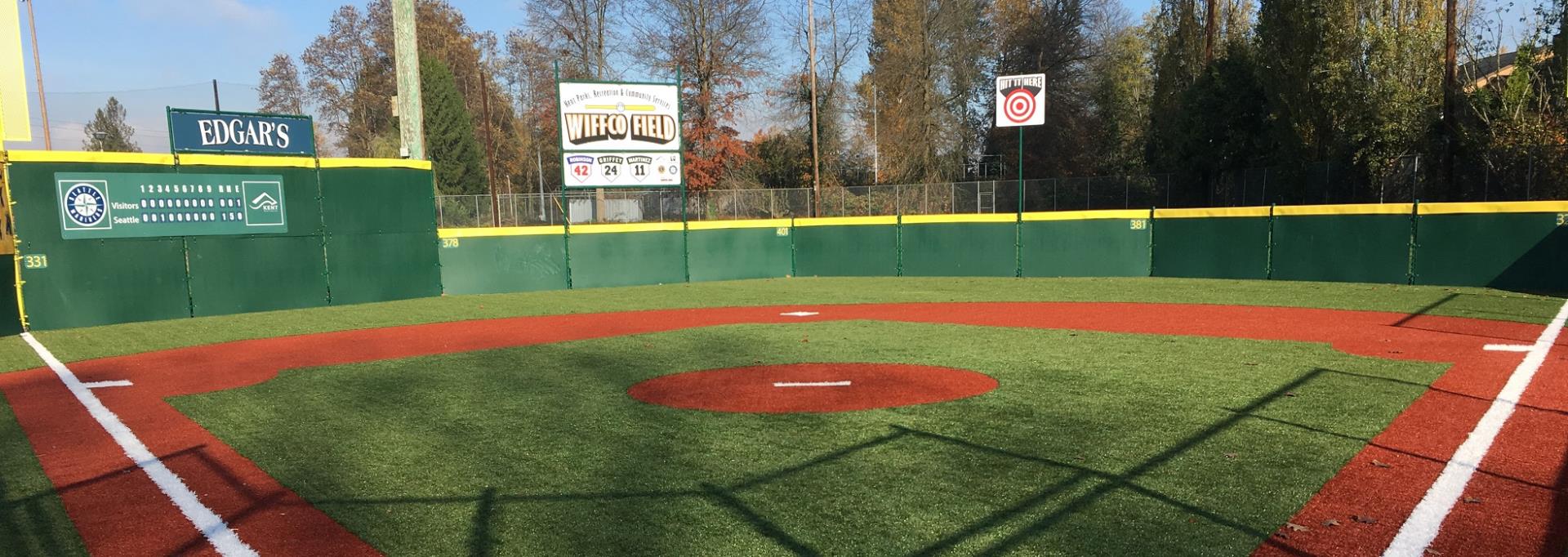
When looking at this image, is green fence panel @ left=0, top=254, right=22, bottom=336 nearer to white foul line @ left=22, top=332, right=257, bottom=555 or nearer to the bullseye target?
white foul line @ left=22, top=332, right=257, bottom=555

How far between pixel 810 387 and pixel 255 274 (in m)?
14.3

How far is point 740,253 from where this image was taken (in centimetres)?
2455

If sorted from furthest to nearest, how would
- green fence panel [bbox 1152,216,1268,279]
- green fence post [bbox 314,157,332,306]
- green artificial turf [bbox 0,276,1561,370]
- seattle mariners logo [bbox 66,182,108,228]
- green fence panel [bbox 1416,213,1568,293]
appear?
green fence panel [bbox 1152,216,1268,279], green fence post [bbox 314,157,332,306], green fence panel [bbox 1416,213,1568,293], seattle mariners logo [bbox 66,182,108,228], green artificial turf [bbox 0,276,1561,370]

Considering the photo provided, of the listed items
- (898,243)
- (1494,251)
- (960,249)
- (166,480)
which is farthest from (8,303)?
(1494,251)

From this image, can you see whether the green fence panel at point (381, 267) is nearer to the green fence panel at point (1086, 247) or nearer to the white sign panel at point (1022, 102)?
the white sign panel at point (1022, 102)

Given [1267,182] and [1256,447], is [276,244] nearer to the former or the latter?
[1256,447]

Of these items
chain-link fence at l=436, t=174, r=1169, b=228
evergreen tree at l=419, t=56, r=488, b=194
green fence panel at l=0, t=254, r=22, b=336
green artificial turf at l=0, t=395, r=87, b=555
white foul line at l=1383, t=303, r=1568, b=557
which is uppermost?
evergreen tree at l=419, t=56, r=488, b=194

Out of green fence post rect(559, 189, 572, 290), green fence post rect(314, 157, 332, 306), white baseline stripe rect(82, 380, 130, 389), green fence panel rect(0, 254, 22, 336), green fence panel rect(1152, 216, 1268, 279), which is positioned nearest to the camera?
white baseline stripe rect(82, 380, 130, 389)

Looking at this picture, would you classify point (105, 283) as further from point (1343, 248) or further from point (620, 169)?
point (1343, 248)

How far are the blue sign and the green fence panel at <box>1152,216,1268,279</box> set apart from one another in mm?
20172

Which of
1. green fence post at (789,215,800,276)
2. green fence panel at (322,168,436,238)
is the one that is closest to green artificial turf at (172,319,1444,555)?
green fence panel at (322,168,436,238)

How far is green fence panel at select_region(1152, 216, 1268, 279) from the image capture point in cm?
1977

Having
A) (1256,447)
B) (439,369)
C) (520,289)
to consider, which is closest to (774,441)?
(1256,447)

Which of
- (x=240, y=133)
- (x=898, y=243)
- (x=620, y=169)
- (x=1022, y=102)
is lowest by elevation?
(x=898, y=243)
